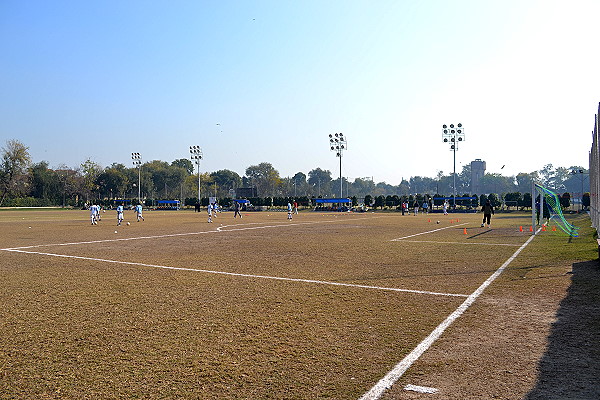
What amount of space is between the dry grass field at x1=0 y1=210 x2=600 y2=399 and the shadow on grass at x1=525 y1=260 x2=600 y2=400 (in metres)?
0.03

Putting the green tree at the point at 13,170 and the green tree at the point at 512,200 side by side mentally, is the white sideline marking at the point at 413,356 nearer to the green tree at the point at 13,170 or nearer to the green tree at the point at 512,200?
the green tree at the point at 512,200

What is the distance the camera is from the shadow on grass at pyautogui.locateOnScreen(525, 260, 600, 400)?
439 cm

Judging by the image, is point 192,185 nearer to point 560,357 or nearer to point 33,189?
point 33,189

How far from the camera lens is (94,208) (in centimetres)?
3784

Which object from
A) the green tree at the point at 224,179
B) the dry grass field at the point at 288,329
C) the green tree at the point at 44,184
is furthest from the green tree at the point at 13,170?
the dry grass field at the point at 288,329

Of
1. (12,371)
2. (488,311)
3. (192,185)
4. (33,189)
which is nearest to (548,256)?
(488,311)

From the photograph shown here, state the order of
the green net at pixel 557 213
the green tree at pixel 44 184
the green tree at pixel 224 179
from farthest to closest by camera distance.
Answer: the green tree at pixel 224 179
the green tree at pixel 44 184
the green net at pixel 557 213

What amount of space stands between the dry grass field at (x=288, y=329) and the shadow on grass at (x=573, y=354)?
0.03 m

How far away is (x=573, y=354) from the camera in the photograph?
5.38 meters

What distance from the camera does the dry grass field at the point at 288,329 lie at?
4.62m

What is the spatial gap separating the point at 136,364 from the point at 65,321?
261 cm

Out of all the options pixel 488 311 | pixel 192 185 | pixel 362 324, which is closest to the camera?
pixel 362 324

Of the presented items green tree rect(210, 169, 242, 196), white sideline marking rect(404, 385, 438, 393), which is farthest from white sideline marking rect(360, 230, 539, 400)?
green tree rect(210, 169, 242, 196)

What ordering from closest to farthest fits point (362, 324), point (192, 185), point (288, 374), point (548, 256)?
1. point (288, 374)
2. point (362, 324)
3. point (548, 256)
4. point (192, 185)
